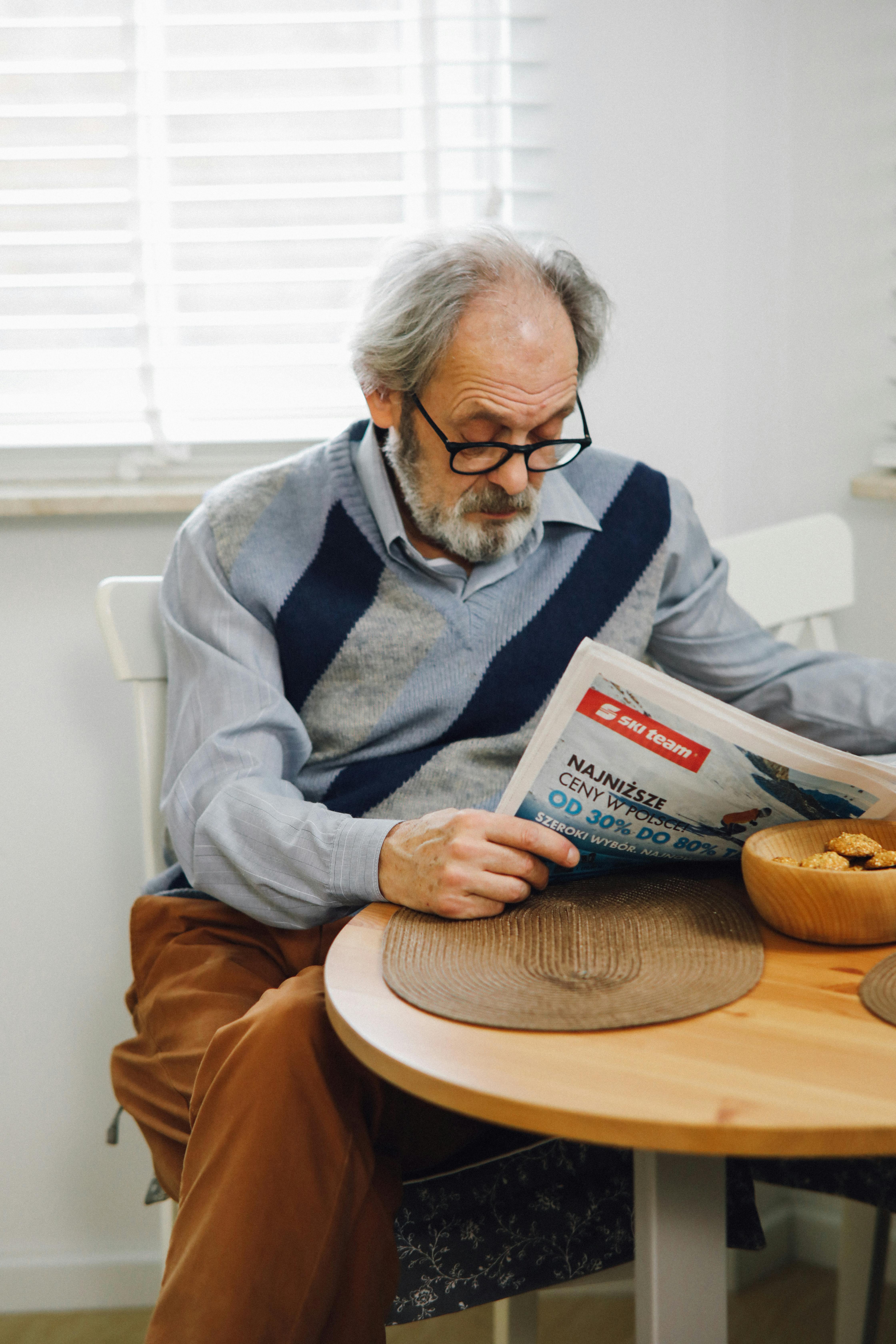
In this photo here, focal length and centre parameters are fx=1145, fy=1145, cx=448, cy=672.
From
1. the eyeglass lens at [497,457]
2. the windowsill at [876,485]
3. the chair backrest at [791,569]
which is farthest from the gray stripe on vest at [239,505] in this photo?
the windowsill at [876,485]

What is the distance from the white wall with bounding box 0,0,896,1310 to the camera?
1.56m

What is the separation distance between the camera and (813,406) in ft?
5.38

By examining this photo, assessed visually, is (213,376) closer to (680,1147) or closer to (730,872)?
(730,872)

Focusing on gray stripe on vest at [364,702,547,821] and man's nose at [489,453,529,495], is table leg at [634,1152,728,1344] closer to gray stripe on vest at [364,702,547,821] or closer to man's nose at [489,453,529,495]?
gray stripe on vest at [364,702,547,821]

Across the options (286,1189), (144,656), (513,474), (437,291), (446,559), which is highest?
(437,291)

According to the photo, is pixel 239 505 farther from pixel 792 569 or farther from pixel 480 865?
pixel 792 569

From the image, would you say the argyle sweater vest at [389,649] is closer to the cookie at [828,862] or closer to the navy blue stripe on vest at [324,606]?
the navy blue stripe on vest at [324,606]

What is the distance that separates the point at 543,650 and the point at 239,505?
0.38m

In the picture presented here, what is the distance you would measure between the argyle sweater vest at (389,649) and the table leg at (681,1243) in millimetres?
564

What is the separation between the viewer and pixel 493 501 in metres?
1.22

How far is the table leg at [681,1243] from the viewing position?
26.6 inches

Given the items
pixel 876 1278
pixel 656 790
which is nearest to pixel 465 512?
pixel 656 790

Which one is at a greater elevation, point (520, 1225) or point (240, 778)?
point (240, 778)

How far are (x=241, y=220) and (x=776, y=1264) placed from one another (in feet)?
5.70
